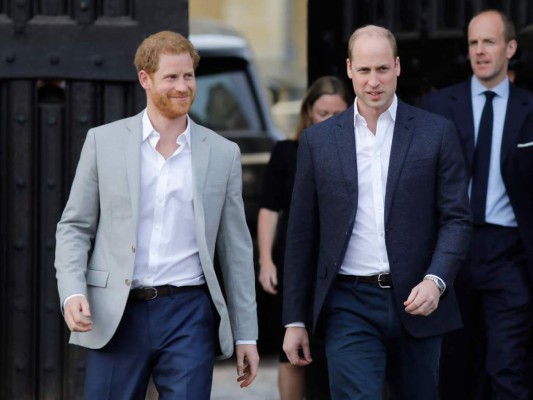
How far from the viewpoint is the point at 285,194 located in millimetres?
7391

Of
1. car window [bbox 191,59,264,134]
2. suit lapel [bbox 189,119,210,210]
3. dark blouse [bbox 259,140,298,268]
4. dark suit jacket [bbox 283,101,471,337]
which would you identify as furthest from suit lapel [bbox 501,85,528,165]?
car window [bbox 191,59,264,134]

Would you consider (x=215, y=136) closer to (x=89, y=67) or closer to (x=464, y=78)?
(x=89, y=67)

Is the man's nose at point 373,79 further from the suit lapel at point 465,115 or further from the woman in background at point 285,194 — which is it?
the woman in background at point 285,194

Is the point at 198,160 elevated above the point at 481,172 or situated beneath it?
elevated above

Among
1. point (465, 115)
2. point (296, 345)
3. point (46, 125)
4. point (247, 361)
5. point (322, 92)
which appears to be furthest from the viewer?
point (322, 92)

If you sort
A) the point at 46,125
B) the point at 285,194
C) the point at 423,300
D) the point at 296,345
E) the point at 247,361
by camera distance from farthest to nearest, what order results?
1. the point at 285,194
2. the point at 46,125
3. the point at 296,345
4. the point at 247,361
5. the point at 423,300

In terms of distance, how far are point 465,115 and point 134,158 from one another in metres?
2.18

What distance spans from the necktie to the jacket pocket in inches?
86.8

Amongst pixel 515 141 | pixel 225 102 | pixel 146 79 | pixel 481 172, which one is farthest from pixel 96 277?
pixel 225 102

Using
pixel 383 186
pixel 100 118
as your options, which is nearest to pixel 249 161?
pixel 100 118

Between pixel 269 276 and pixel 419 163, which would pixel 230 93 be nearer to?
pixel 269 276

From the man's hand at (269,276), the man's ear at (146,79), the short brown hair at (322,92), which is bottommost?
the man's hand at (269,276)

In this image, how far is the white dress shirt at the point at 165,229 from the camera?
5219 mm

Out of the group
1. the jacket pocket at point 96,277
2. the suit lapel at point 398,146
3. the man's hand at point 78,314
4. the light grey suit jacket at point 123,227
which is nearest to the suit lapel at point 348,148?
the suit lapel at point 398,146
